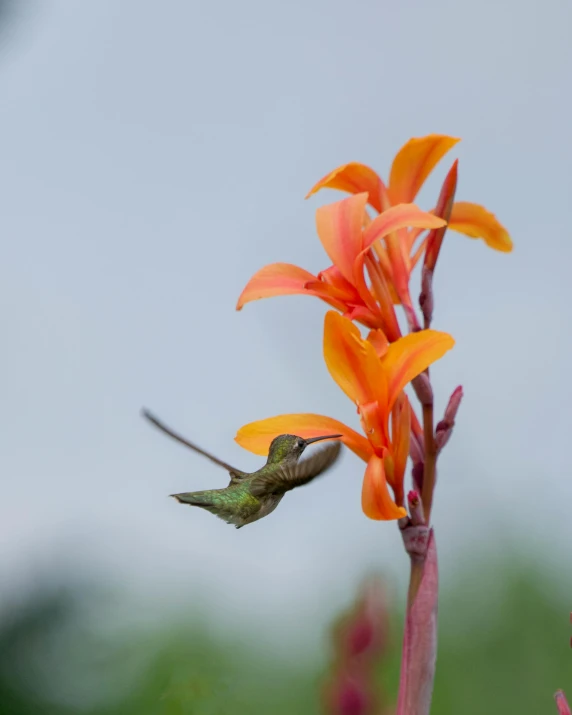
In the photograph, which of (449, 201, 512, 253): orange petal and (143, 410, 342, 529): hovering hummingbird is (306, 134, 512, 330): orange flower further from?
(143, 410, 342, 529): hovering hummingbird

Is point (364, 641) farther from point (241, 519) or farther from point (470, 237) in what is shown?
point (470, 237)

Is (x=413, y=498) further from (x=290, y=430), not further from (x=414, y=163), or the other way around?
(x=414, y=163)

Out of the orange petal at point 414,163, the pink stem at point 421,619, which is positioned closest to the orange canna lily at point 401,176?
the orange petal at point 414,163

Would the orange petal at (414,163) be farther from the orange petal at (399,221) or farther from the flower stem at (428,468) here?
the flower stem at (428,468)

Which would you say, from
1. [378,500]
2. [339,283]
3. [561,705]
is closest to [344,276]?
[339,283]

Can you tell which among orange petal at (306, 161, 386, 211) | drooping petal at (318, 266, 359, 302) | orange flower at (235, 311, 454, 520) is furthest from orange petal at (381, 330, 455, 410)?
orange petal at (306, 161, 386, 211)

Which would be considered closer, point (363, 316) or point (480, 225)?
point (363, 316)

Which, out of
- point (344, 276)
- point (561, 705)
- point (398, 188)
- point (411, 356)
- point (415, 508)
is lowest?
point (561, 705)
